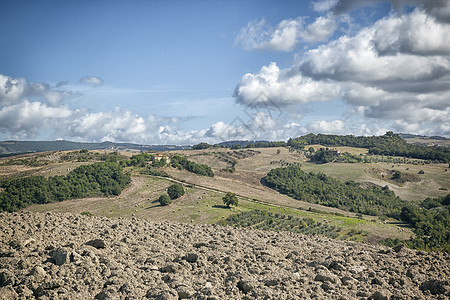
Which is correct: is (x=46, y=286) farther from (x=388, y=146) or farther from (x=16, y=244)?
(x=388, y=146)

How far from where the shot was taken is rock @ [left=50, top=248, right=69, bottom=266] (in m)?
11.6

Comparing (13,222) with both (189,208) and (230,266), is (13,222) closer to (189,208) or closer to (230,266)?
(230,266)

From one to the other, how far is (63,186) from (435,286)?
2890 inches

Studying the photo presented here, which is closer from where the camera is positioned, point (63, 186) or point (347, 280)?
point (347, 280)

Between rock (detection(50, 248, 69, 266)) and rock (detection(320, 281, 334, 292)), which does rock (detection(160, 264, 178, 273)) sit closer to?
rock (detection(50, 248, 69, 266))

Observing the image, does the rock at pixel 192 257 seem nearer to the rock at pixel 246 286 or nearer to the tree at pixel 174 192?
the rock at pixel 246 286

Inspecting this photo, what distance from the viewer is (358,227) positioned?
5119 cm

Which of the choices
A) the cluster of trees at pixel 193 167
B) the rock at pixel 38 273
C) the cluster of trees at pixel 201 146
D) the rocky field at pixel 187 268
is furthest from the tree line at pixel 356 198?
the cluster of trees at pixel 201 146

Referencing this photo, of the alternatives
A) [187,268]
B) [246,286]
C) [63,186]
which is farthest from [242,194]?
[246,286]

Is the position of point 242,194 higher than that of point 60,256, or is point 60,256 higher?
point 60,256

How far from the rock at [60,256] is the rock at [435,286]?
14.4 metres

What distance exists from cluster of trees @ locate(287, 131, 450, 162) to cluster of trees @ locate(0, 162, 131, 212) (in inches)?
4772

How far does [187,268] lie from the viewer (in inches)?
490

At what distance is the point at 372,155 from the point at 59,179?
478ft
